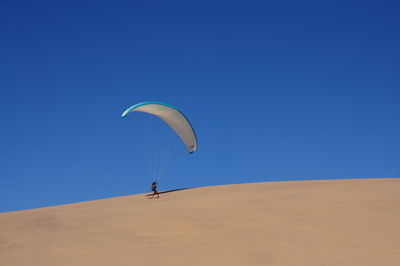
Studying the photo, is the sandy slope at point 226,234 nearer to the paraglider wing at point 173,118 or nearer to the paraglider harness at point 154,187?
the paraglider harness at point 154,187

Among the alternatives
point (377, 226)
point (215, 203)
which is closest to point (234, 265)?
point (377, 226)

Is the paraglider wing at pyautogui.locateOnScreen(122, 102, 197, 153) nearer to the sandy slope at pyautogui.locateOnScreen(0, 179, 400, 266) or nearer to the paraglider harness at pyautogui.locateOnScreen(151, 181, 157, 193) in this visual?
the paraglider harness at pyautogui.locateOnScreen(151, 181, 157, 193)

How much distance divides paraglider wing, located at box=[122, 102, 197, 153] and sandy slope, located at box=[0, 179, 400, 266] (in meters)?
6.90

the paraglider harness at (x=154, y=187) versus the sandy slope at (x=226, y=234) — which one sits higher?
the paraglider harness at (x=154, y=187)

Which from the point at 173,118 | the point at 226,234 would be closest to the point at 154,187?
the point at 173,118

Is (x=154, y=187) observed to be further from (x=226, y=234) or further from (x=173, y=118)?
(x=226, y=234)

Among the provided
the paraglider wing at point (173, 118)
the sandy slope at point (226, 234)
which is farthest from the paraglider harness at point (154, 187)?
the sandy slope at point (226, 234)

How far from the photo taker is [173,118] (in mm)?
20922

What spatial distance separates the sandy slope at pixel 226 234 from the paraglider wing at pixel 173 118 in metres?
6.90

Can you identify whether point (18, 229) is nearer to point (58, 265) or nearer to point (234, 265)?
point (58, 265)

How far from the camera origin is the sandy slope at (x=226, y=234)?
8055 millimetres

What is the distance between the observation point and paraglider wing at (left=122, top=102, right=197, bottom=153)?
1916 cm

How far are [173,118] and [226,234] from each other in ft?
39.5

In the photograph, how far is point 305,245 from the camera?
858 centimetres
